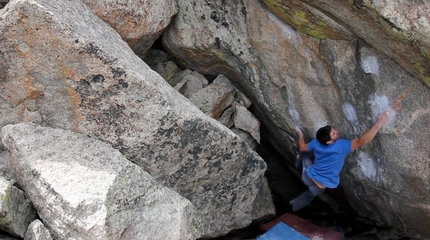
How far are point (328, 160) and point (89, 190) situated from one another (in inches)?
98.3

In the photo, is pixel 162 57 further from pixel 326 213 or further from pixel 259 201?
pixel 326 213

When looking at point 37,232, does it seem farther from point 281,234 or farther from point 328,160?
point 328,160

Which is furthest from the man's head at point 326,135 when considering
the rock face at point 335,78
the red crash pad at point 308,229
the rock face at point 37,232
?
the rock face at point 37,232

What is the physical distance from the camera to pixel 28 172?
3.85m

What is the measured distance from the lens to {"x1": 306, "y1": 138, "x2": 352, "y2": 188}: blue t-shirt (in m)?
4.84

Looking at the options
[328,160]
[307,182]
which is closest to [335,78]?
[328,160]

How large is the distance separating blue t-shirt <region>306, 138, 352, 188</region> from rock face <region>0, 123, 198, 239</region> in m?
1.59

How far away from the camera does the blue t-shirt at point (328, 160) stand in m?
4.84

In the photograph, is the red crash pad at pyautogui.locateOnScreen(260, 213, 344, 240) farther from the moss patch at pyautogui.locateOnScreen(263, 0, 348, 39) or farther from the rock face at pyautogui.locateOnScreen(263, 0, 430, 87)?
the moss patch at pyautogui.locateOnScreen(263, 0, 348, 39)

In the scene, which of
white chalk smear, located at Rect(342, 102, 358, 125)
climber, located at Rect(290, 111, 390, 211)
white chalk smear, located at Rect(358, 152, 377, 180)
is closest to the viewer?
climber, located at Rect(290, 111, 390, 211)

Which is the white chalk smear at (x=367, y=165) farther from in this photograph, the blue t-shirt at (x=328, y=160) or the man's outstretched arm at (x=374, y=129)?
the man's outstretched arm at (x=374, y=129)

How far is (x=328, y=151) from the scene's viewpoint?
4.88 m

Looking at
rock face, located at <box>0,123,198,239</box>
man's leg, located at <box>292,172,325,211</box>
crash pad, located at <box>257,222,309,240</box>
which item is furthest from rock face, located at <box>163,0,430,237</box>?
rock face, located at <box>0,123,198,239</box>

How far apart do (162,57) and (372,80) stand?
251 centimetres
